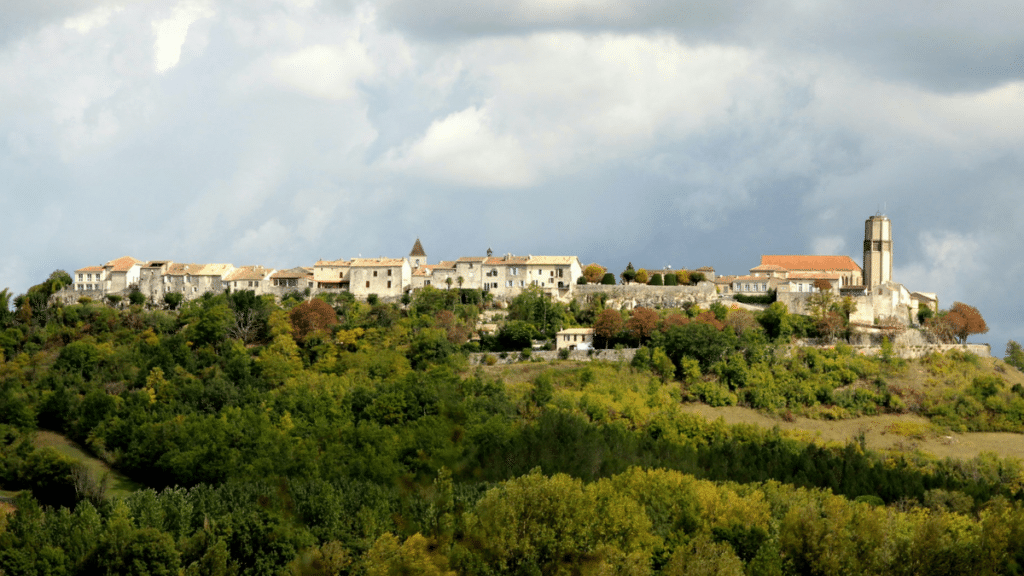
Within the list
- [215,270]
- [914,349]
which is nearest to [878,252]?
[914,349]

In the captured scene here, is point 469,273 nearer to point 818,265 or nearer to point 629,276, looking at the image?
point 629,276

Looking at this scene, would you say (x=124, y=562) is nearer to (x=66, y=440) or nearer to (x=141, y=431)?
(x=141, y=431)

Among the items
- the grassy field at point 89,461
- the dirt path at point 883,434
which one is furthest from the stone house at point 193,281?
the dirt path at point 883,434

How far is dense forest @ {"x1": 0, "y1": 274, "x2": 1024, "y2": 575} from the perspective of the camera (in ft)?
117

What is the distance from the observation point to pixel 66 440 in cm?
6153

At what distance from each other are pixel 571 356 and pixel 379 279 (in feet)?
57.9

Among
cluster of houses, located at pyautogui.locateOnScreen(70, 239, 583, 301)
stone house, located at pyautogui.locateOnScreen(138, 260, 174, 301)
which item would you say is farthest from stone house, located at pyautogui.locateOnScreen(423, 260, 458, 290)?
stone house, located at pyautogui.locateOnScreen(138, 260, 174, 301)

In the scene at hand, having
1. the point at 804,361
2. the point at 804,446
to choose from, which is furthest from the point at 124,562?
the point at 804,361

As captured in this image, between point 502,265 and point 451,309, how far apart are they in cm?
567

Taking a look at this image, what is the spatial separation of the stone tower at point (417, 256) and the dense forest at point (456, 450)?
9178mm

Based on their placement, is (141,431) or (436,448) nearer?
(436,448)

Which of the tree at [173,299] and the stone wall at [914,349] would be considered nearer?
the stone wall at [914,349]

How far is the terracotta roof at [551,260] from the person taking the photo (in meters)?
73.7

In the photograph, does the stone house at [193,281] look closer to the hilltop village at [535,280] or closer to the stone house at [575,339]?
the hilltop village at [535,280]
